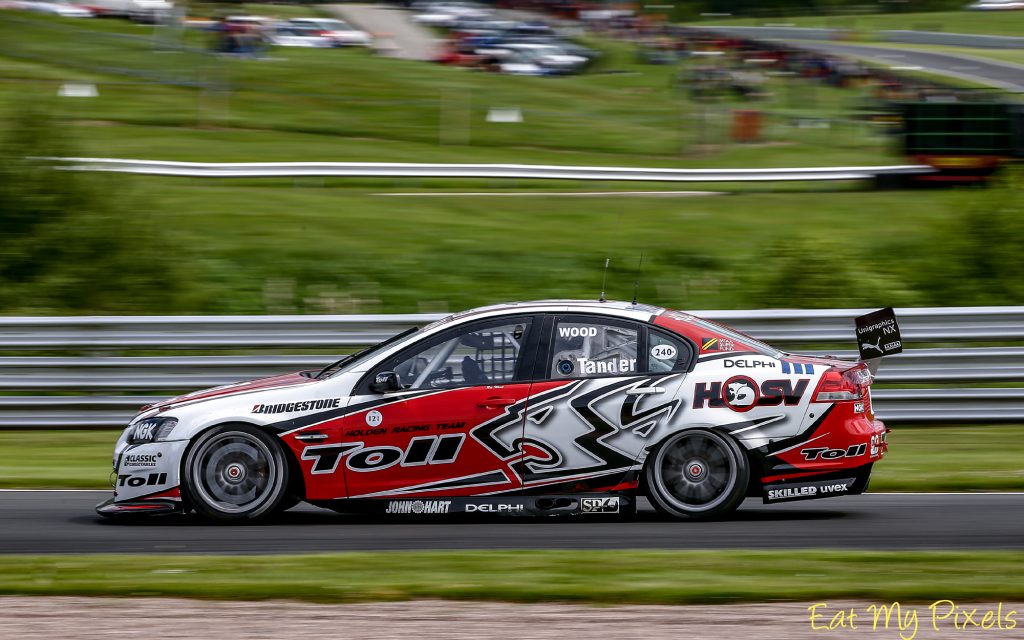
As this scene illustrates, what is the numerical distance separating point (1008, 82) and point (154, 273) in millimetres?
32747

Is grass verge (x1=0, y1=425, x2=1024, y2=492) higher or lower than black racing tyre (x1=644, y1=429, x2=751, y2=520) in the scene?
lower

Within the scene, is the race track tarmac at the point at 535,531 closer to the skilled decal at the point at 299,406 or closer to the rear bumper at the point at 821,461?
the rear bumper at the point at 821,461

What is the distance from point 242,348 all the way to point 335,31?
27388mm

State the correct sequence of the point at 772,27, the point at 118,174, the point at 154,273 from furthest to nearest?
the point at 772,27 → the point at 118,174 → the point at 154,273

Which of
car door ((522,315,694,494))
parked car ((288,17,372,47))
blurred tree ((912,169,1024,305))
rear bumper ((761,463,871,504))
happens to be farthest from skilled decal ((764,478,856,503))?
parked car ((288,17,372,47))

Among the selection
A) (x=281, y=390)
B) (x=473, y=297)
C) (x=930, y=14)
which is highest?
(x=930, y=14)

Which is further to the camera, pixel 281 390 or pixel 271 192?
pixel 271 192

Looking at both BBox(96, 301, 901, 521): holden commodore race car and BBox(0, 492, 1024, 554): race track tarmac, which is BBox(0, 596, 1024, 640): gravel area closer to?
BBox(0, 492, 1024, 554): race track tarmac

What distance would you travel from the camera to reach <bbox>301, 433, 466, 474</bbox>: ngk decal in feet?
25.7

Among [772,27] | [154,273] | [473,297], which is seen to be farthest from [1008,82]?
[154,273]

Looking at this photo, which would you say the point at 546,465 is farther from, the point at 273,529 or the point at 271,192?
the point at 271,192

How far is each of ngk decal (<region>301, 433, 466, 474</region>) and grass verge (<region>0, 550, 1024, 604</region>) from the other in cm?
86

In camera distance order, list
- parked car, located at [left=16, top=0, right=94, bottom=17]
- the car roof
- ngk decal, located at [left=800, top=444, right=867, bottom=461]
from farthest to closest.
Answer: parked car, located at [left=16, top=0, right=94, bottom=17] → the car roof → ngk decal, located at [left=800, top=444, right=867, bottom=461]

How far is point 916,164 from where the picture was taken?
24.0m
